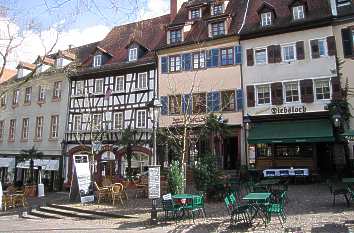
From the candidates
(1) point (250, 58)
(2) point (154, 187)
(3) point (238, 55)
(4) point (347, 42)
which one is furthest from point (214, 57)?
(2) point (154, 187)

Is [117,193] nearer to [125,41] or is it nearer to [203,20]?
[203,20]

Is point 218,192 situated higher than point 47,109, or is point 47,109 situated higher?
point 47,109

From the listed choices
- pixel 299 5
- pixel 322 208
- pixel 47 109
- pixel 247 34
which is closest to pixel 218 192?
pixel 322 208

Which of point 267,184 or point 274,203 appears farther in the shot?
point 267,184

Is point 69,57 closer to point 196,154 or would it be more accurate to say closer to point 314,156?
point 196,154

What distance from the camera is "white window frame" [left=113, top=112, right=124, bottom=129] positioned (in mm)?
28203

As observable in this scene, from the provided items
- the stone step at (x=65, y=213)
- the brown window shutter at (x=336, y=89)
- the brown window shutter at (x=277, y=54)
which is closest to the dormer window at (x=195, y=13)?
the brown window shutter at (x=277, y=54)

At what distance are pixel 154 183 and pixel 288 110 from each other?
12.4 meters

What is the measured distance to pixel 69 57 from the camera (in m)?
33.1

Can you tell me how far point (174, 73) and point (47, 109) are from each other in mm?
12194

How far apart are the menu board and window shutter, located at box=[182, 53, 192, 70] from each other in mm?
13677

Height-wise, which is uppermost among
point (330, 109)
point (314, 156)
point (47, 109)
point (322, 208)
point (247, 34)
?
point (247, 34)

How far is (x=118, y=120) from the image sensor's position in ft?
93.1

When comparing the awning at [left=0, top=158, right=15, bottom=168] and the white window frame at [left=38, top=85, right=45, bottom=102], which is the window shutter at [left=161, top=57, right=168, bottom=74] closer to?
the white window frame at [left=38, top=85, right=45, bottom=102]
